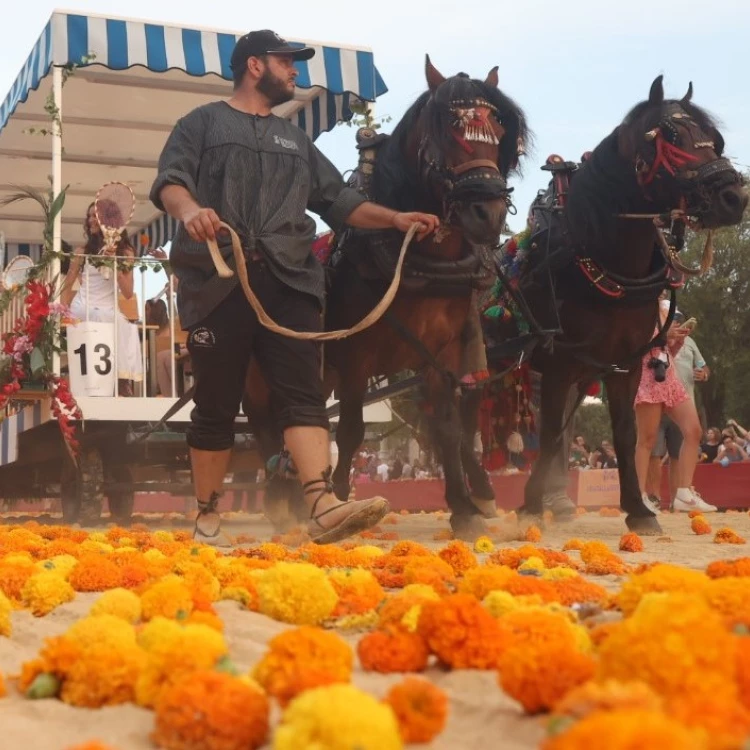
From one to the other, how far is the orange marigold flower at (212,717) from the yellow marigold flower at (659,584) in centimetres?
103

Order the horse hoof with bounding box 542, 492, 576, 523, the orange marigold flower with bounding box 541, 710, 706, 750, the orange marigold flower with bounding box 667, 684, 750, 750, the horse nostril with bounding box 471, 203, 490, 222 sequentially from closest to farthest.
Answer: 1. the orange marigold flower with bounding box 541, 710, 706, 750
2. the orange marigold flower with bounding box 667, 684, 750, 750
3. the horse nostril with bounding box 471, 203, 490, 222
4. the horse hoof with bounding box 542, 492, 576, 523

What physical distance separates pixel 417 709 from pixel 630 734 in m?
0.53

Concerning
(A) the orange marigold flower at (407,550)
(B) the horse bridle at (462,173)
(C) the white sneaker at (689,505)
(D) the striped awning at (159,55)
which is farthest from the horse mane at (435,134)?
(C) the white sneaker at (689,505)

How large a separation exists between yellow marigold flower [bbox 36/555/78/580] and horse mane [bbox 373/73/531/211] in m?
2.84

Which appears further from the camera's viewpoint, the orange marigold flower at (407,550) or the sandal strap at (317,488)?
the sandal strap at (317,488)

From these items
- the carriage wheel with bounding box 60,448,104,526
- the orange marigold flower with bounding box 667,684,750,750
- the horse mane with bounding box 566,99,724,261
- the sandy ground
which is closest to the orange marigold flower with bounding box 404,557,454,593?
the sandy ground

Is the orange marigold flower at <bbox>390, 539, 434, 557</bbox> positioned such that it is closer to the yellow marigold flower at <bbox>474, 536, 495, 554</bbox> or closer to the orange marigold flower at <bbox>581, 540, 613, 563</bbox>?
the orange marigold flower at <bbox>581, 540, 613, 563</bbox>

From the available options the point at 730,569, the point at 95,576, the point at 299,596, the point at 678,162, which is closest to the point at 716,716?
the point at 299,596

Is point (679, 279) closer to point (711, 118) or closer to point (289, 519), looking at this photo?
point (711, 118)

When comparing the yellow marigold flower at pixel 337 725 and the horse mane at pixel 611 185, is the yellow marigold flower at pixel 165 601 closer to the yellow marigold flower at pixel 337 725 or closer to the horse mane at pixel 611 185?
the yellow marigold flower at pixel 337 725

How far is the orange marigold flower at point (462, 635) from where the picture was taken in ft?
6.82

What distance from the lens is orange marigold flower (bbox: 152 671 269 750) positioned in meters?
1.55

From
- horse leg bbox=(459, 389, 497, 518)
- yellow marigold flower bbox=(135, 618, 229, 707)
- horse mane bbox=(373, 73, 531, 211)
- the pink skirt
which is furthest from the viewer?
the pink skirt

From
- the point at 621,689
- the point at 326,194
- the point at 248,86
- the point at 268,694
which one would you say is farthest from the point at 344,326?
the point at 621,689
